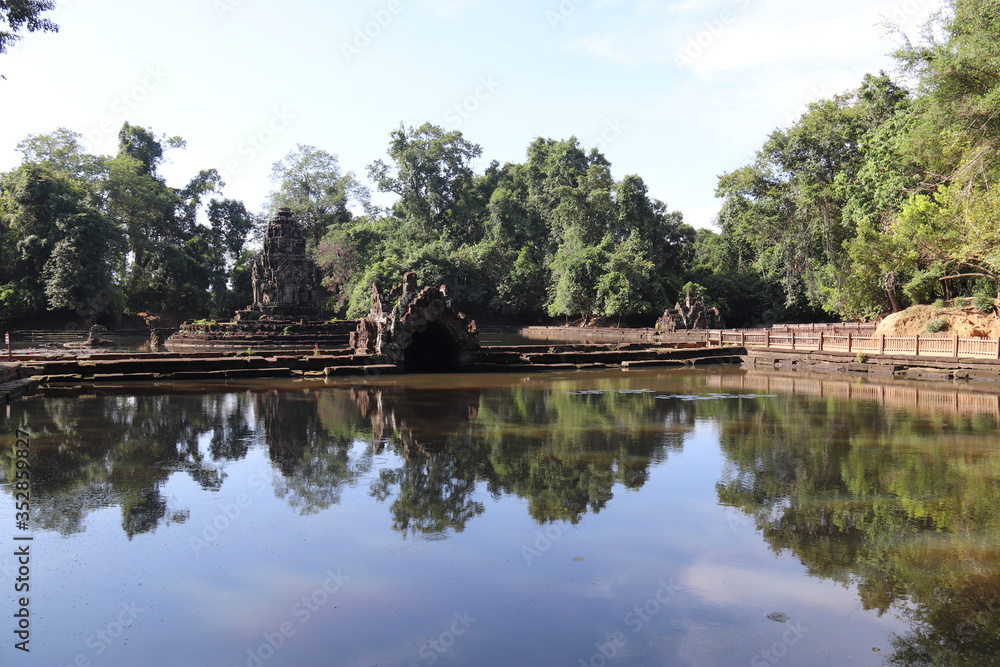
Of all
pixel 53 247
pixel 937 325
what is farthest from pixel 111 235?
pixel 937 325

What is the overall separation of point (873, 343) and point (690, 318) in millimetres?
15384

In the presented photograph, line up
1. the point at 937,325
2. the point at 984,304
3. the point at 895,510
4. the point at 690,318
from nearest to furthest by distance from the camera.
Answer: the point at 895,510 → the point at 937,325 → the point at 984,304 → the point at 690,318

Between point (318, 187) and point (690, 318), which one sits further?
point (318, 187)

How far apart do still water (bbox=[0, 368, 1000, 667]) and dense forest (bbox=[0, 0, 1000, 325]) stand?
43.5 feet

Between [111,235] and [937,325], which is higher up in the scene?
[111,235]

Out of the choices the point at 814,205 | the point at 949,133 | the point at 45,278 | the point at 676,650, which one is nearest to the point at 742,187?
the point at 814,205

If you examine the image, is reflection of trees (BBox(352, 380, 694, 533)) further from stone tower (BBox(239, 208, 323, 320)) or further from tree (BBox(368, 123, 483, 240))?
tree (BBox(368, 123, 483, 240))

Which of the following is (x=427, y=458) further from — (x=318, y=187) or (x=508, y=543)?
(x=318, y=187)

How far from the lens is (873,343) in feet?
71.8

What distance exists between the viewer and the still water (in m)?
4.00

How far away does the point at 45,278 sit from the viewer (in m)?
43.8

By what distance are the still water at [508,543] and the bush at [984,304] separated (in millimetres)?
16592

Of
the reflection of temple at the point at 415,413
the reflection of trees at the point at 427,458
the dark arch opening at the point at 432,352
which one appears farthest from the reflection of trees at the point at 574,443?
the dark arch opening at the point at 432,352

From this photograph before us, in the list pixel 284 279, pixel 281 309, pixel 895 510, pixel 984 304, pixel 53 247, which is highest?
pixel 53 247
